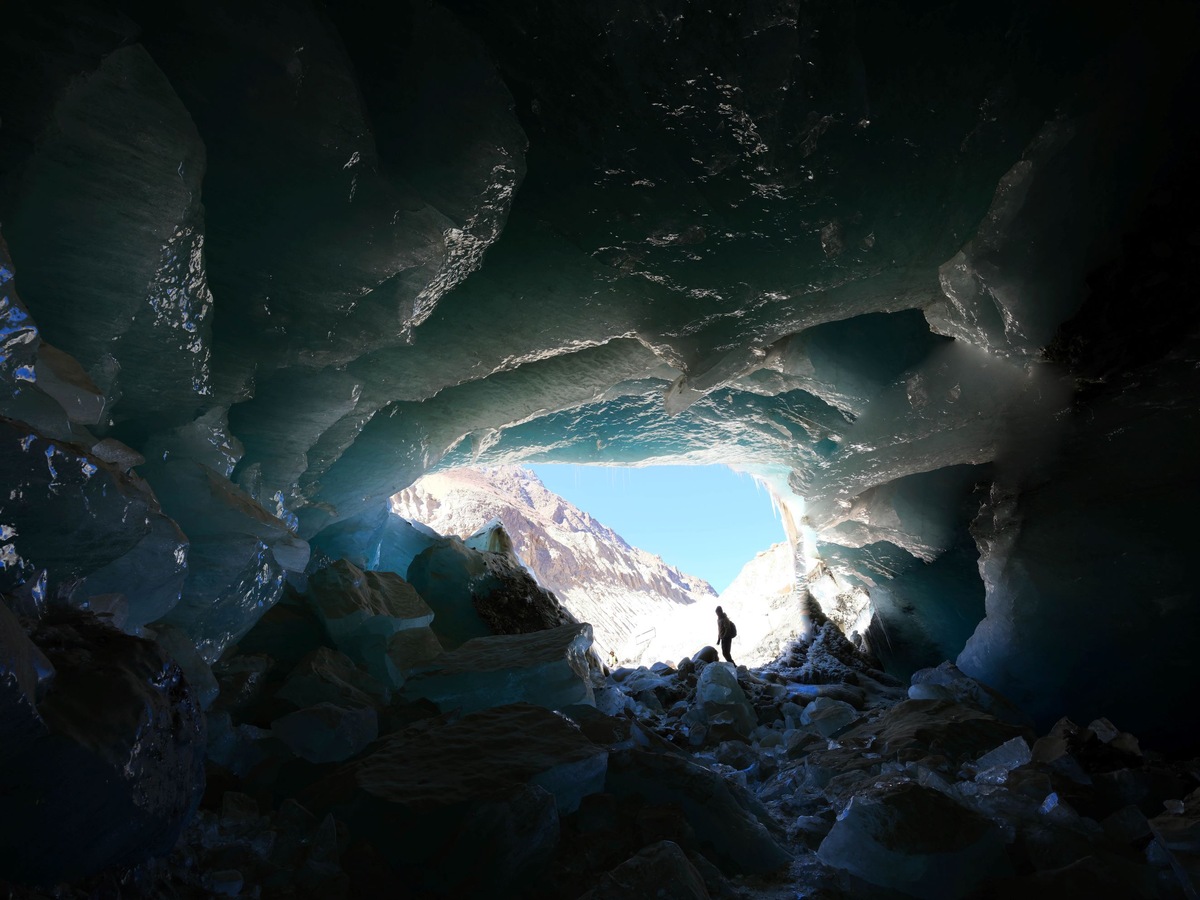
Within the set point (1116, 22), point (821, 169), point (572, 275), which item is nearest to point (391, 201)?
point (572, 275)

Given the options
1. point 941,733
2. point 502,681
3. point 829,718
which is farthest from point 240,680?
point 829,718

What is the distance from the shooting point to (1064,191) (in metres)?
2.85

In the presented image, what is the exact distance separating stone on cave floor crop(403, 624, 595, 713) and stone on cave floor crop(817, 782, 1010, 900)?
4.06 ft

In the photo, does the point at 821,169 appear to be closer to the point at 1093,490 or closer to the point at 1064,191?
the point at 1064,191

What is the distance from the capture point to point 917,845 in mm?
1482

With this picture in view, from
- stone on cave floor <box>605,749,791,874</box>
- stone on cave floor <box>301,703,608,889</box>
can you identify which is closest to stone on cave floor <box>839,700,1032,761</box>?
stone on cave floor <box>605,749,791,874</box>

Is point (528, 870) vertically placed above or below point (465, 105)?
below

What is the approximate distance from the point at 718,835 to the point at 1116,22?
3.35 m

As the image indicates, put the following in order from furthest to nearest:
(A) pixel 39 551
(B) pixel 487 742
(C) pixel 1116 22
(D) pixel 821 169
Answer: (D) pixel 821 169 → (C) pixel 1116 22 → (B) pixel 487 742 → (A) pixel 39 551

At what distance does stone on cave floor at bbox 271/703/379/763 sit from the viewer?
6.66 feet

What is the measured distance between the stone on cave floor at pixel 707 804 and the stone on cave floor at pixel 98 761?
115 cm

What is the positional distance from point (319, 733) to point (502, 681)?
731mm

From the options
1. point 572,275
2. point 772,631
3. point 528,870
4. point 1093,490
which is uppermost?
point 572,275

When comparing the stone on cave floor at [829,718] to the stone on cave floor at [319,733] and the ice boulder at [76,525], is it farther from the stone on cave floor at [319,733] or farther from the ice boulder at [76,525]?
the ice boulder at [76,525]
